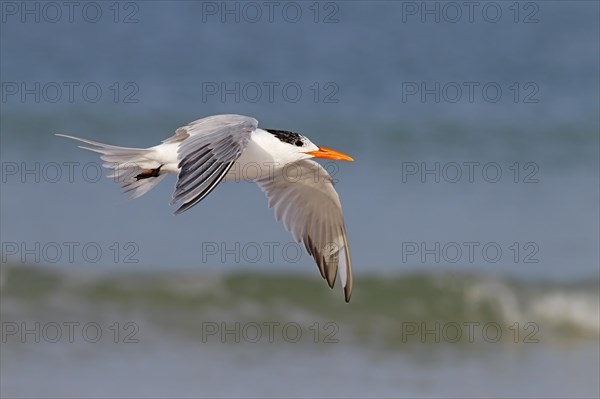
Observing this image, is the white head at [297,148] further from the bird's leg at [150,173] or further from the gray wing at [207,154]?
the bird's leg at [150,173]

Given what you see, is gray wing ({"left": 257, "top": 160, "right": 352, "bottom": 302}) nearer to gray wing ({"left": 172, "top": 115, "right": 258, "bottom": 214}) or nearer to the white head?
the white head

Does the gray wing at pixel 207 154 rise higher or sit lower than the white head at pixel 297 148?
lower

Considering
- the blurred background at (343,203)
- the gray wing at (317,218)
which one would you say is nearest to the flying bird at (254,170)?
the gray wing at (317,218)

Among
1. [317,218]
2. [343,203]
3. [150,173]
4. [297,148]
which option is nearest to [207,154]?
[150,173]

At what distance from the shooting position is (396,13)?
12.6 metres

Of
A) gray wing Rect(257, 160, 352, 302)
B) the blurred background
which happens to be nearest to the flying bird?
gray wing Rect(257, 160, 352, 302)

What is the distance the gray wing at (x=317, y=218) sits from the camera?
6754 millimetres

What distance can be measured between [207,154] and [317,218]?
1.61 m

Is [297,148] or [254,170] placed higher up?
[297,148]

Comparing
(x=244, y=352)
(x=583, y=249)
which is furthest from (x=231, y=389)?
(x=583, y=249)

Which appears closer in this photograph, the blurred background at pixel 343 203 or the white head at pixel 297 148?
the white head at pixel 297 148

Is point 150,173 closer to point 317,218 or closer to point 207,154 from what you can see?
point 207,154

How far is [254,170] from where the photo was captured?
6.13 meters

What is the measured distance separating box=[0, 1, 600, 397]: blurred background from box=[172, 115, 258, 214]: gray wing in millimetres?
1822
